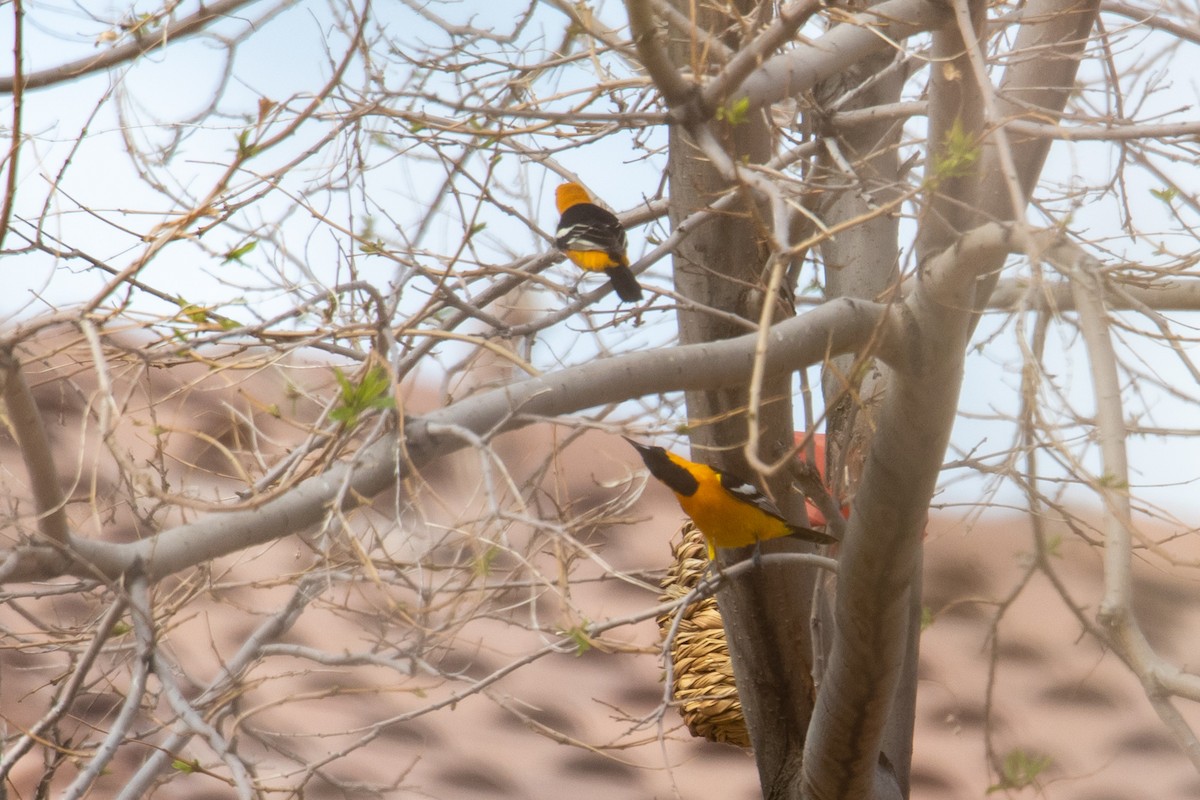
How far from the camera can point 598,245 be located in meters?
2.92

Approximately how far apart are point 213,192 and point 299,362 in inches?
45.2

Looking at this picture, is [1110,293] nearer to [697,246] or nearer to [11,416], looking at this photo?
[697,246]

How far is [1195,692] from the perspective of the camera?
1.55 metres

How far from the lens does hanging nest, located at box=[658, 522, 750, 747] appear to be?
3.54m

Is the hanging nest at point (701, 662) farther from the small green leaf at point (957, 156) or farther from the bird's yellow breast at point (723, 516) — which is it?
the small green leaf at point (957, 156)

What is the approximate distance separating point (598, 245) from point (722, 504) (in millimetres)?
793

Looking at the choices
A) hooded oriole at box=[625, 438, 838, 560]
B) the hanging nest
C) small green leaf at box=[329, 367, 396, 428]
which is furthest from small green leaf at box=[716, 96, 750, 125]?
the hanging nest

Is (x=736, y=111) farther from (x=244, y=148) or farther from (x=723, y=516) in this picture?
(x=723, y=516)

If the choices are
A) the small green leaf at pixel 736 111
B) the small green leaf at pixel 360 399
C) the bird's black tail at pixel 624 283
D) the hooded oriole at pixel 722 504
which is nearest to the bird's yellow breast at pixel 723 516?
the hooded oriole at pixel 722 504

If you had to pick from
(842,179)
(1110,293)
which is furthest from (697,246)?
(1110,293)

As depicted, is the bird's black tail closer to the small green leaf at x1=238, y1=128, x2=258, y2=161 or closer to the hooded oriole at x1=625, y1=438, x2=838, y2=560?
the hooded oriole at x1=625, y1=438, x2=838, y2=560

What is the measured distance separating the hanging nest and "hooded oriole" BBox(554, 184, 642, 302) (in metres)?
1.07

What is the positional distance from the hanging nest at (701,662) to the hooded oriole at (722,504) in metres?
0.54

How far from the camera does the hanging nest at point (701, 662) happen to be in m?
3.54
